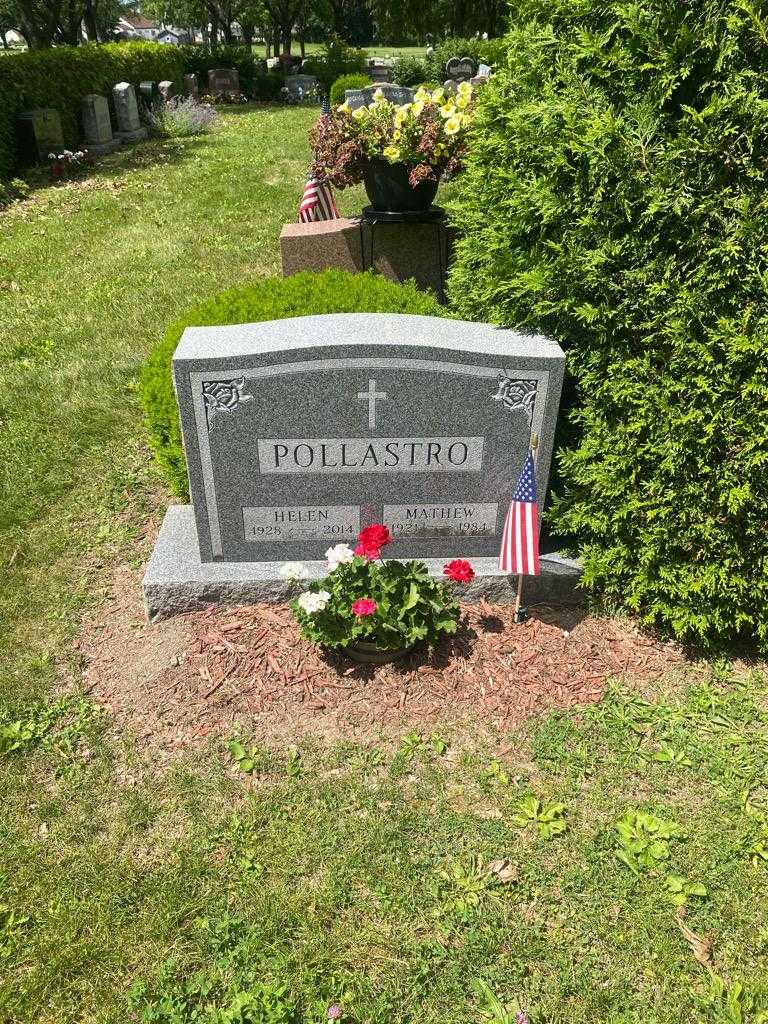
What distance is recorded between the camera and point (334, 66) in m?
30.7

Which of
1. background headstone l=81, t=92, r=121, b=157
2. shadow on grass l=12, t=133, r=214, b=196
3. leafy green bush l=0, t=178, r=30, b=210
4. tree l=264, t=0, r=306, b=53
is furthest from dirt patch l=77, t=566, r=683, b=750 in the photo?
tree l=264, t=0, r=306, b=53

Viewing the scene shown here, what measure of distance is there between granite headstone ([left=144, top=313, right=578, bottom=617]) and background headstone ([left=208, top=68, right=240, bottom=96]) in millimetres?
29672

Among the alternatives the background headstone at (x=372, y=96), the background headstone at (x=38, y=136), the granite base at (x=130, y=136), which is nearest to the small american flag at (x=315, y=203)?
the background headstone at (x=372, y=96)

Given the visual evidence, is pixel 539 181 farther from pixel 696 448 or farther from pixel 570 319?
pixel 696 448

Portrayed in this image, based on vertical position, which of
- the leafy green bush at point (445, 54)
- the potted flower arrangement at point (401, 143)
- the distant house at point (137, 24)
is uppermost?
the distant house at point (137, 24)

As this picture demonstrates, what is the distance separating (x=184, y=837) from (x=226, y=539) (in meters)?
1.55

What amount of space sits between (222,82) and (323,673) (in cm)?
3109

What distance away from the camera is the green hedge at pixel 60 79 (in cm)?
1501

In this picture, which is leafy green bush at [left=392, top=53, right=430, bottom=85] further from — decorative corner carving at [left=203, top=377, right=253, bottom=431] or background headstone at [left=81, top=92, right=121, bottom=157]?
decorative corner carving at [left=203, top=377, right=253, bottom=431]

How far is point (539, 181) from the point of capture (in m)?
3.59

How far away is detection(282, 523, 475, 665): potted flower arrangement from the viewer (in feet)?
11.8

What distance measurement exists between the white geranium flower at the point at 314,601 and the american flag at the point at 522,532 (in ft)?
2.99

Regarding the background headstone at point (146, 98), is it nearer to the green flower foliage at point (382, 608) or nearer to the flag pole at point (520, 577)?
the flag pole at point (520, 577)

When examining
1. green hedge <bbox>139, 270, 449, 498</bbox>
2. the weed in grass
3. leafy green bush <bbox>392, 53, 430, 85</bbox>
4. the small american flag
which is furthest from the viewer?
leafy green bush <bbox>392, 53, 430, 85</bbox>
